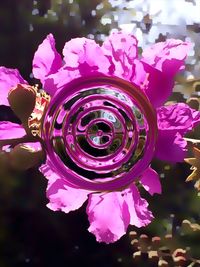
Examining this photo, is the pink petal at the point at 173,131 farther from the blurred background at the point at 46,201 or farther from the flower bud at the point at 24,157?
the blurred background at the point at 46,201

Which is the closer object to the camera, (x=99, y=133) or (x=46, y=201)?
(x=99, y=133)

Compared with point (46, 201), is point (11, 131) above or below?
above

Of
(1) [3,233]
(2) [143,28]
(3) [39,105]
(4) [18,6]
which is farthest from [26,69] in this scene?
(3) [39,105]

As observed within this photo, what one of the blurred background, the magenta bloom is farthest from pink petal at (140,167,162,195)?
the blurred background

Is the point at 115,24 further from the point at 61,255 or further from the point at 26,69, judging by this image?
the point at 61,255

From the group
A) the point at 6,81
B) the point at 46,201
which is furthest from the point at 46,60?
the point at 46,201

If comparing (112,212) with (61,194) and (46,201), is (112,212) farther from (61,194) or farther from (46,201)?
(46,201)

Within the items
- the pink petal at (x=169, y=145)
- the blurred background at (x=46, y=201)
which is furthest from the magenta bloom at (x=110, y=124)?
the blurred background at (x=46, y=201)
